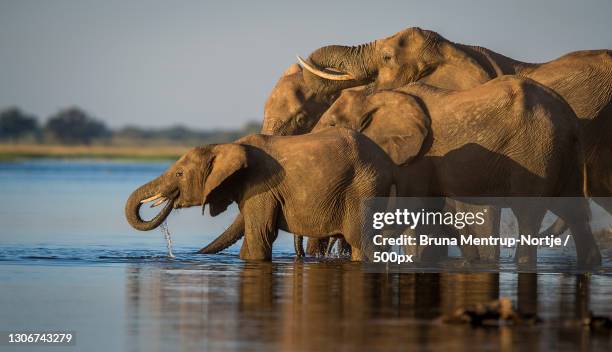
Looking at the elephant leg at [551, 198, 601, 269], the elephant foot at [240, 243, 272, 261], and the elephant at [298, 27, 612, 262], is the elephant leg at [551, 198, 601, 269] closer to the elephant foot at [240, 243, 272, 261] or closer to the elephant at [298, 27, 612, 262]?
the elephant at [298, 27, 612, 262]

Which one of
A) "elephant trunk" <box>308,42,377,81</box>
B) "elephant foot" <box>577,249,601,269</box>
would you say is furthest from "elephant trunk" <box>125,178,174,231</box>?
"elephant foot" <box>577,249,601,269</box>

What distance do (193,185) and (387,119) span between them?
7.69 feet

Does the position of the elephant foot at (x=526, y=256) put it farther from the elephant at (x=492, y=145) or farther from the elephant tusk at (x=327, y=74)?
the elephant tusk at (x=327, y=74)

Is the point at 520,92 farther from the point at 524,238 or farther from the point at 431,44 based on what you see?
the point at 431,44

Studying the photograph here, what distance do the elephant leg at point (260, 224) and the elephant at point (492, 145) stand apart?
53.6 inches

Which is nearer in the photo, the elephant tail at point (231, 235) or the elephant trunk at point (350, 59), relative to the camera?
the elephant tail at point (231, 235)

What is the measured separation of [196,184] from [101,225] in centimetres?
842

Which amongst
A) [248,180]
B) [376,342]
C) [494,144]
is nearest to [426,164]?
[494,144]

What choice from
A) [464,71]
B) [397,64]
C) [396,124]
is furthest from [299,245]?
[464,71]

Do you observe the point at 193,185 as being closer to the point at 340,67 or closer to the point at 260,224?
the point at 260,224

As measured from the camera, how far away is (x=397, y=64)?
21.3 m

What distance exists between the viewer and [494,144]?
61.4 ft

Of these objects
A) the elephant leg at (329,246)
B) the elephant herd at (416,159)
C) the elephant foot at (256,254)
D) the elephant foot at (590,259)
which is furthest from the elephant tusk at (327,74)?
the elephant foot at (590,259)

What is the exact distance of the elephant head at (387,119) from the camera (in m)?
18.8
